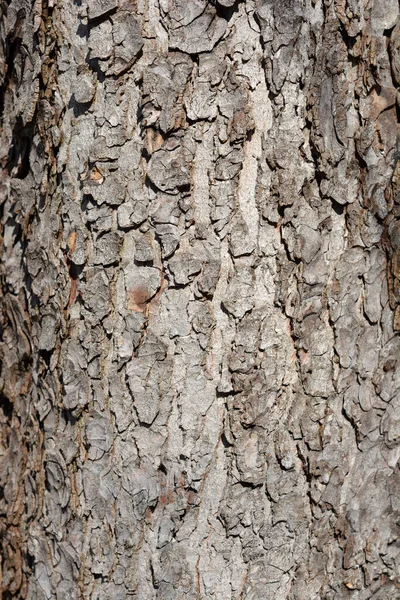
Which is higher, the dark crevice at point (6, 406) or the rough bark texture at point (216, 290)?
the rough bark texture at point (216, 290)

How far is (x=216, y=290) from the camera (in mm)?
1419

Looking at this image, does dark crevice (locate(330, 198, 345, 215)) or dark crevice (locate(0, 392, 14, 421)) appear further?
dark crevice (locate(0, 392, 14, 421))

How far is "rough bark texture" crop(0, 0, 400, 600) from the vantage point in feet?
4.47

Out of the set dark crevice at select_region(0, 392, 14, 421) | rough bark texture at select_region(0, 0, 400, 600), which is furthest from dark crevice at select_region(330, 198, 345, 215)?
dark crevice at select_region(0, 392, 14, 421)

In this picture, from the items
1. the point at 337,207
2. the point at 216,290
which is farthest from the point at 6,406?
the point at 337,207

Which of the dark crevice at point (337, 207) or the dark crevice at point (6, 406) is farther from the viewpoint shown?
the dark crevice at point (6, 406)

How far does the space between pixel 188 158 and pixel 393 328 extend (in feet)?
1.95

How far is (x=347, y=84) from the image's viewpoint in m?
1.39

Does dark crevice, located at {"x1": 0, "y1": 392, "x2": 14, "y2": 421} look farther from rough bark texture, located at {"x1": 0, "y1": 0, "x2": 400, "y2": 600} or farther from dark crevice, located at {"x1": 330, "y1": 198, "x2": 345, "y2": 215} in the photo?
dark crevice, located at {"x1": 330, "y1": 198, "x2": 345, "y2": 215}

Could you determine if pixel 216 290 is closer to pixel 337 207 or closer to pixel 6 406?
pixel 337 207

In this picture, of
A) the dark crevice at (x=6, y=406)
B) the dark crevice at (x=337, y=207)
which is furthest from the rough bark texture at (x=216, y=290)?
the dark crevice at (x=6, y=406)

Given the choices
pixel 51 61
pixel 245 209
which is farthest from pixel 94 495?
pixel 51 61

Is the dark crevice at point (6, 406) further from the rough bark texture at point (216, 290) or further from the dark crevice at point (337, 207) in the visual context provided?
the dark crevice at point (337, 207)

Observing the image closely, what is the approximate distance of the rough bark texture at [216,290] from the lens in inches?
53.6
